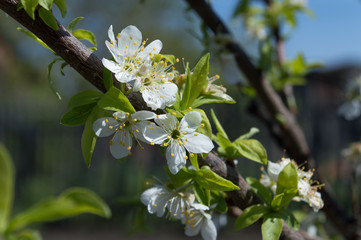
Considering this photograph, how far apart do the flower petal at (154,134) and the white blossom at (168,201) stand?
17 centimetres

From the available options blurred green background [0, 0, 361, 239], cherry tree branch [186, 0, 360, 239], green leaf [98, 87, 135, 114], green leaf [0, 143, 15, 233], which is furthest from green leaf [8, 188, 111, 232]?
blurred green background [0, 0, 361, 239]

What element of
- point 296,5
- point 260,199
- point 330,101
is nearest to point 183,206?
point 260,199

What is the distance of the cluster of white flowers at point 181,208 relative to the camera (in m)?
0.77

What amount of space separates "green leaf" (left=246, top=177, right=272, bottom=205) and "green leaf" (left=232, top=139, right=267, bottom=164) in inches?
2.7

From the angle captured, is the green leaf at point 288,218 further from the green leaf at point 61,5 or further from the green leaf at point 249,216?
the green leaf at point 61,5

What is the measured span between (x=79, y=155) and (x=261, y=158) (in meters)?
5.64

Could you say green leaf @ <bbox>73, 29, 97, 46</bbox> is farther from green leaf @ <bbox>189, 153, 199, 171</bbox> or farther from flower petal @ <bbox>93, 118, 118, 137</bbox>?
green leaf @ <bbox>189, 153, 199, 171</bbox>

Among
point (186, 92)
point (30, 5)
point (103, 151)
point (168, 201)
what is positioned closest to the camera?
point (30, 5)

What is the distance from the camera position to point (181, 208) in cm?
77

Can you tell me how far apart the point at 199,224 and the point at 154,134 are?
0.28 m

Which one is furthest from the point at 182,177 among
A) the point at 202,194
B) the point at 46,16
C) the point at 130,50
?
the point at 46,16

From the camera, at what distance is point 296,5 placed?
1.72 meters

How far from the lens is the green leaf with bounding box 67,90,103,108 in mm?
626

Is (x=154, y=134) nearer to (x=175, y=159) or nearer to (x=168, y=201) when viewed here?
(x=175, y=159)
